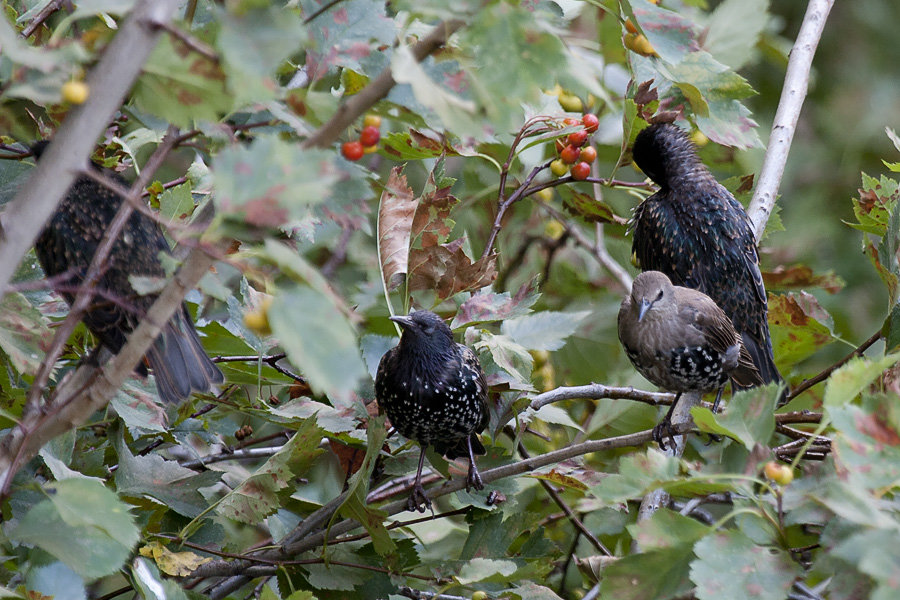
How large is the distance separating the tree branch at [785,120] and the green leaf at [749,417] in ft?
5.81

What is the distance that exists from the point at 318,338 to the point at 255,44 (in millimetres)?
407

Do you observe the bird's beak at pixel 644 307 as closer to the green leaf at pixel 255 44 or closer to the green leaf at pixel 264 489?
the green leaf at pixel 264 489

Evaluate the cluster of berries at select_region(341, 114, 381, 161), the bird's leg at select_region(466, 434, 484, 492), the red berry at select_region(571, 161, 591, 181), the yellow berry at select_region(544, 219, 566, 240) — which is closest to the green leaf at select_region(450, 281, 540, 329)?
the bird's leg at select_region(466, 434, 484, 492)

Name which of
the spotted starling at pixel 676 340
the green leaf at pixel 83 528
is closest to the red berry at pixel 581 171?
the spotted starling at pixel 676 340

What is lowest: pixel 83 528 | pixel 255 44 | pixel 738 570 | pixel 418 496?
pixel 418 496

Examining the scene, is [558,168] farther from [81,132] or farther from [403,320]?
[81,132]

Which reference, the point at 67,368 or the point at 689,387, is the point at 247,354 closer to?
the point at 67,368

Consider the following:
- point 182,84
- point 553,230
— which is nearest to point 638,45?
point 182,84

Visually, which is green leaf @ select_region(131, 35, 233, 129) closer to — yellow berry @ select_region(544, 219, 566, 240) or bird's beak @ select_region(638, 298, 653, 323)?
bird's beak @ select_region(638, 298, 653, 323)

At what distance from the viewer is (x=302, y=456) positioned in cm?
233

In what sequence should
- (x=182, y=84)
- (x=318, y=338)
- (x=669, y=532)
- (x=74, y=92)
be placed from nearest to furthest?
(x=318, y=338) < (x=74, y=92) < (x=182, y=84) < (x=669, y=532)

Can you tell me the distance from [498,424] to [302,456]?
729mm

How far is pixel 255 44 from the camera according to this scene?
4.18ft

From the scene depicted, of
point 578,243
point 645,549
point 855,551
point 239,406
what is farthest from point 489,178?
point 855,551
